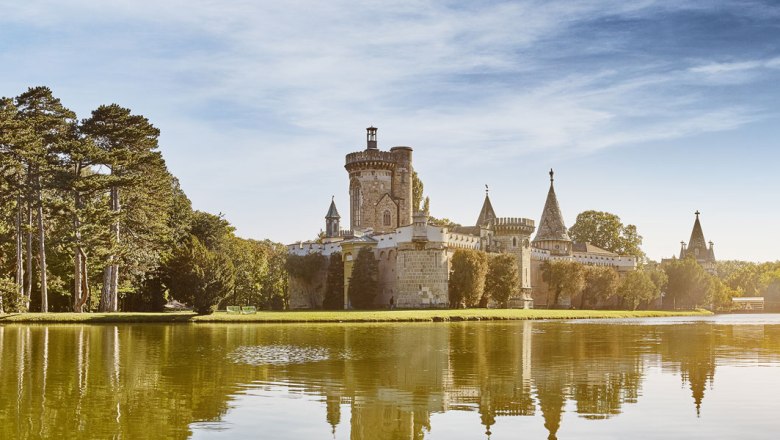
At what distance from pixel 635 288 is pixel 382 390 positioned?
229 feet

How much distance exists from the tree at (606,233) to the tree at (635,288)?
71.4 ft

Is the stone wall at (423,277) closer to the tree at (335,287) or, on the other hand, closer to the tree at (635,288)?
Answer: the tree at (335,287)

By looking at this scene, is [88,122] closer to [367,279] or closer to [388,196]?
[367,279]

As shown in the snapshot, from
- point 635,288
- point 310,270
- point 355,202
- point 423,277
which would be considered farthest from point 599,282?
point 310,270

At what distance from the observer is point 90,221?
146 feet

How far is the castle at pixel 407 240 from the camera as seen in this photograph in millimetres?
64500

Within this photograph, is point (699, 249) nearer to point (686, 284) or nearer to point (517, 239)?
point (686, 284)

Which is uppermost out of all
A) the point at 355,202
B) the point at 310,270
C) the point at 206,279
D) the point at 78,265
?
the point at 355,202

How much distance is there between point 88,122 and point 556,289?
4598cm

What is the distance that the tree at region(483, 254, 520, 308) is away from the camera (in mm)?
66875

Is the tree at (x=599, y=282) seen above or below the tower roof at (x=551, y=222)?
below

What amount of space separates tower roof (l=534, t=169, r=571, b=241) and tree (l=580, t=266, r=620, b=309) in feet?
15.9

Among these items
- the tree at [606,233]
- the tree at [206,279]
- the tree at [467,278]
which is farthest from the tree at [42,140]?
the tree at [606,233]

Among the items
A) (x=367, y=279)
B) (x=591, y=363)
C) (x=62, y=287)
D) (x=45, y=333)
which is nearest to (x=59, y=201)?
(x=62, y=287)
